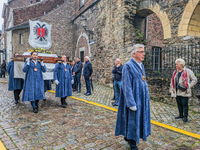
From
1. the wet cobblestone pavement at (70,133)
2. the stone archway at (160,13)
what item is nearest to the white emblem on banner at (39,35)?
the wet cobblestone pavement at (70,133)

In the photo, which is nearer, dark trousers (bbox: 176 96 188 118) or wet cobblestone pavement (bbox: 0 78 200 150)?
wet cobblestone pavement (bbox: 0 78 200 150)

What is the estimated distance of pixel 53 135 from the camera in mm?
3158

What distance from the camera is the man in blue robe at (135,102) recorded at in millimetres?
2354

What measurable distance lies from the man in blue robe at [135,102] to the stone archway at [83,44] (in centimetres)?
1151

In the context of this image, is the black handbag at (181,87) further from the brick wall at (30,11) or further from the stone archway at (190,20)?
the brick wall at (30,11)

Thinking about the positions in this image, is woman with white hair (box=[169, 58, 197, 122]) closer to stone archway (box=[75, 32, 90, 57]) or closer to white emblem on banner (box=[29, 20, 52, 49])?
white emblem on banner (box=[29, 20, 52, 49])

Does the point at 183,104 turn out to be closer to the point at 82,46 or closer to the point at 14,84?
the point at 14,84

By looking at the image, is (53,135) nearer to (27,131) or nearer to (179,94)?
(27,131)

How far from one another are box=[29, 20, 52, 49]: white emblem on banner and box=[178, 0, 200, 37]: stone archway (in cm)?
614

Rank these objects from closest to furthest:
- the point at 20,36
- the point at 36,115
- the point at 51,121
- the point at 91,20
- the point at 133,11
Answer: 1. the point at 51,121
2. the point at 36,115
3. the point at 133,11
4. the point at 91,20
5. the point at 20,36

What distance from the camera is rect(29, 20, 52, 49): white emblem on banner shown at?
7.07 metres

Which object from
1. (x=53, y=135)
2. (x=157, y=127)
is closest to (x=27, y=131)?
(x=53, y=135)

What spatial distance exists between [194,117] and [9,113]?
5435 millimetres

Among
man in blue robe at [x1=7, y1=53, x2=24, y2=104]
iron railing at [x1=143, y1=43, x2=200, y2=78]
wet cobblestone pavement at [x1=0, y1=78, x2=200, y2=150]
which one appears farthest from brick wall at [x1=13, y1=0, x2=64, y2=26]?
wet cobblestone pavement at [x1=0, y1=78, x2=200, y2=150]
